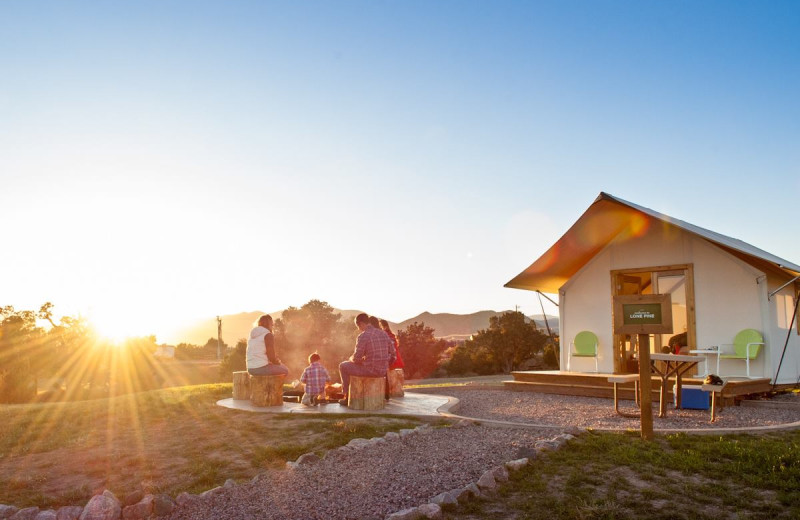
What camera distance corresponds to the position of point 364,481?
4637 mm

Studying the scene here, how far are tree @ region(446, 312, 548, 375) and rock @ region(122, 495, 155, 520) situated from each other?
2175cm

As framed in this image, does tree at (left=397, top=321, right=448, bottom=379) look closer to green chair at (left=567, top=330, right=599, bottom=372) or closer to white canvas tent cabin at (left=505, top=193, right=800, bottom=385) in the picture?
white canvas tent cabin at (left=505, top=193, right=800, bottom=385)

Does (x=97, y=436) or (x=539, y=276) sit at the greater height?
(x=539, y=276)

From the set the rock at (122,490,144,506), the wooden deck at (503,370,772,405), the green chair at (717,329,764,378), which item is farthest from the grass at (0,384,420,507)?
the green chair at (717,329,764,378)

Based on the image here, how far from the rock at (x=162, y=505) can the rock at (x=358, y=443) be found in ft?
5.86

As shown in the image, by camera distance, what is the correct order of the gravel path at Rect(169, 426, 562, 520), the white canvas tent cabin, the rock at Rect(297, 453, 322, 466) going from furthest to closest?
1. the white canvas tent cabin
2. the rock at Rect(297, 453, 322, 466)
3. the gravel path at Rect(169, 426, 562, 520)

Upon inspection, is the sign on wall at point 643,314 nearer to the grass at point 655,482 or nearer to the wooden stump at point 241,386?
the grass at point 655,482

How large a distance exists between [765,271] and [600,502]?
9.08 metres

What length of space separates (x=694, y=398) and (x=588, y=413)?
5.56ft

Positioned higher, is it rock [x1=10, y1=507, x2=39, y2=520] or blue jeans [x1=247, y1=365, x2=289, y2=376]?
blue jeans [x1=247, y1=365, x2=289, y2=376]

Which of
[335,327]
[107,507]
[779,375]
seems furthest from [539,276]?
[335,327]

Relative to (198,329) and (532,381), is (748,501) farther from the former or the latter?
(198,329)

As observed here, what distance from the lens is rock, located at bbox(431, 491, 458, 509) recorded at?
391cm

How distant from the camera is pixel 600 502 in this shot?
12.8 ft
